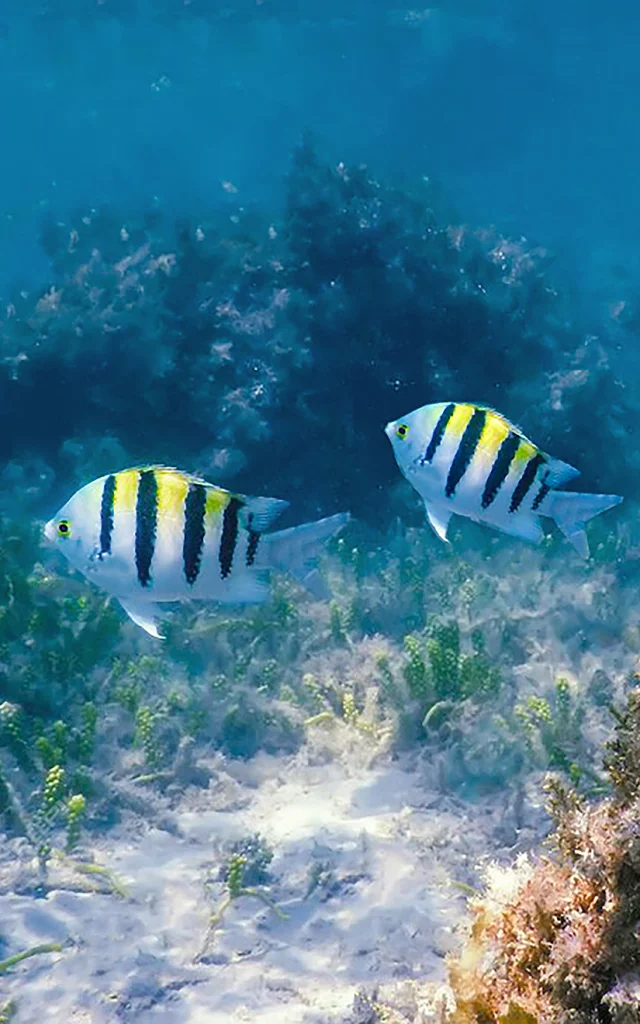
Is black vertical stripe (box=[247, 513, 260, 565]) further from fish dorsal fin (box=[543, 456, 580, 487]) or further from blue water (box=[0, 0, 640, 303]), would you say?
blue water (box=[0, 0, 640, 303])

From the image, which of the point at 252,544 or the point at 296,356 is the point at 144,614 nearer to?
the point at 252,544

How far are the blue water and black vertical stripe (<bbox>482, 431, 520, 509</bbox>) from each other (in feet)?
39.9

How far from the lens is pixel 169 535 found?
11.7 feet

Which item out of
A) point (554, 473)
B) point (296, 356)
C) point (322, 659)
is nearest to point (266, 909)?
point (554, 473)

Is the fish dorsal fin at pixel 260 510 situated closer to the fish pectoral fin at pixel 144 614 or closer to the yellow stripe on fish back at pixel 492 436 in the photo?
the fish pectoral fin at pixel 144 614

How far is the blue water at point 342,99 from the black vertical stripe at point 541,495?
12269mm

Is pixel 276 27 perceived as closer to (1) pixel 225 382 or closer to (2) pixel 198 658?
(1) pixel 225 382

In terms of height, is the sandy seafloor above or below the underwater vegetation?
below

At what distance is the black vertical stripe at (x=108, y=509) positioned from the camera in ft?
11.7

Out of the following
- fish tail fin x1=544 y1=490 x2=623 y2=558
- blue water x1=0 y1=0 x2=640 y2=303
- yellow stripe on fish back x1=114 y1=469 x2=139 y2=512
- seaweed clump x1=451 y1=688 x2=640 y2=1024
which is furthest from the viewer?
blue water x1=0 y1=0 x2=640 y2=303

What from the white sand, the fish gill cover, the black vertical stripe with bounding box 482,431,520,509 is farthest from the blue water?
the white sand

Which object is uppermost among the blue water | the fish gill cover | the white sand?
the blue water

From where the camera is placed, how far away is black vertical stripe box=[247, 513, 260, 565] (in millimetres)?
3664

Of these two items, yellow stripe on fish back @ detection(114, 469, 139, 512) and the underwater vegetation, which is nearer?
yellow stripe on fish back @ detection(114, 469, 139, 512)
